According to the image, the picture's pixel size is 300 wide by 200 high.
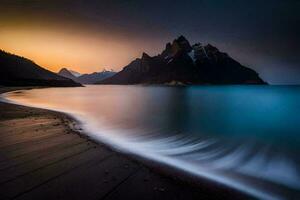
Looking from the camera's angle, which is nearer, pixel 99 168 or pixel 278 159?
pixel 99 168

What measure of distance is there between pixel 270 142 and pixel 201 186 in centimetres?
1176

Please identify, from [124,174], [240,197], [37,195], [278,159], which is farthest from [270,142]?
[37,195]

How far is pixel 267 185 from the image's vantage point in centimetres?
819

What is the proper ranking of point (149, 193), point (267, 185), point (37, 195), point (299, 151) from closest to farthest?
point (37, 195)
point (149, 193)
point (267, 185)
point (299, 151)

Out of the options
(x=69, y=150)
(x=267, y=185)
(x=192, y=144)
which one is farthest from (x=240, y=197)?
(x=192, y=144)

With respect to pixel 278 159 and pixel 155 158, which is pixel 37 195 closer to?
pixel 155 158

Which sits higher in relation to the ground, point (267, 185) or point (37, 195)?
point (37, 195)

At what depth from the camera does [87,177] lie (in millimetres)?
7059

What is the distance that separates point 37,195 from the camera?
581 centimetres

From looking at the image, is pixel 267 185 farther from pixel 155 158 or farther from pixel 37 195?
pixel 37 195

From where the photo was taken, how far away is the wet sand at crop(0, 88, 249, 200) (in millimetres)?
6082

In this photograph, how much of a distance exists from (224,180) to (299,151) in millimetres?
8552

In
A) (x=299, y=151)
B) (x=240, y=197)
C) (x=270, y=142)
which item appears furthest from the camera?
(x=270, y=142)

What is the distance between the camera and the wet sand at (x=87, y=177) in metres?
6.08
